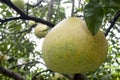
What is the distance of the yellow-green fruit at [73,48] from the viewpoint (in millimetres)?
921

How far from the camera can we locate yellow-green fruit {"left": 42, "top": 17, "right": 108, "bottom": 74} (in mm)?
921

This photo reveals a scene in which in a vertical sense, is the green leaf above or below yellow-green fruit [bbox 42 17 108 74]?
above

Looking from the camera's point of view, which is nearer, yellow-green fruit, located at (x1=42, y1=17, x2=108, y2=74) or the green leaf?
the green leaf

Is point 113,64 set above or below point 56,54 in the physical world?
below

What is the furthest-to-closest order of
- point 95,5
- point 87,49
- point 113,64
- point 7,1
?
point 113,64, point 7,1, point 87,49, point 95,5

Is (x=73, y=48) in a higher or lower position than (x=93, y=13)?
lower

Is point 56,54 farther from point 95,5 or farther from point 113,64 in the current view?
point 113,64

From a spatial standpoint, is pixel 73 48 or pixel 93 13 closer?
pixel 93 13

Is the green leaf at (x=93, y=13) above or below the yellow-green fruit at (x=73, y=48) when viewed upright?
above

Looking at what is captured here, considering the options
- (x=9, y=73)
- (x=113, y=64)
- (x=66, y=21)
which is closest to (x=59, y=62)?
(x=66, y=21)

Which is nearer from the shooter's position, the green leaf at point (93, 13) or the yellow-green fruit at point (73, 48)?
the green leaf at point (93, 13)

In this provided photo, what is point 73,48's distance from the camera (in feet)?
3.02

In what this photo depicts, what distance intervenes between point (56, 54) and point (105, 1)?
24cm

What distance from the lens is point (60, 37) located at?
948mm
